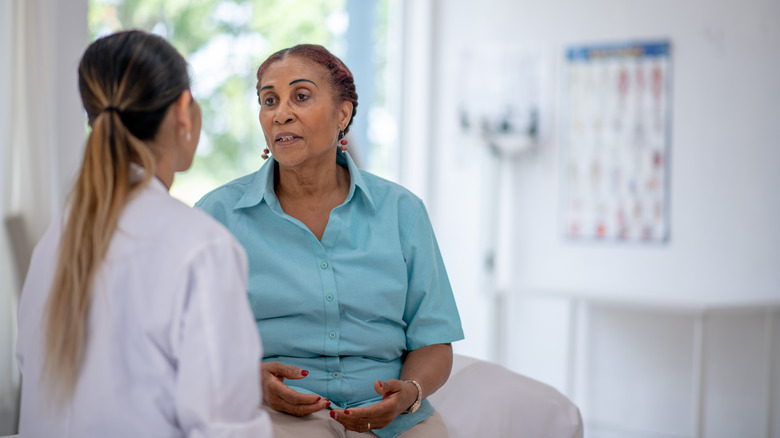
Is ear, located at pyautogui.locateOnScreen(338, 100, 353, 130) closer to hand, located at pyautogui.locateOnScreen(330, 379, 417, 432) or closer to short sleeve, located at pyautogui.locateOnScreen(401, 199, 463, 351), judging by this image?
short sleeve, located at pyautogui.locateOnScreen(401, 199, 463, 351)

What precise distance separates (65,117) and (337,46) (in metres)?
1.82

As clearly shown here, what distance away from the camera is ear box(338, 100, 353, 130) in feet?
5.90

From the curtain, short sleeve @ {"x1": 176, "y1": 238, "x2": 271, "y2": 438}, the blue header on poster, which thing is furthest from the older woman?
the blue header on poster

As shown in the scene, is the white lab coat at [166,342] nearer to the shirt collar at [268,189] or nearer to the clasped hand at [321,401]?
the clasped hand at [321,401]

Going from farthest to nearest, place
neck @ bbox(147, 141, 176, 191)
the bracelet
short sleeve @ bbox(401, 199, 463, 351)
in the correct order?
1. short sleeve @ bbox(401, 199, 463, 351)
2. the bracelet
3. neck @ bbox(147, 141, 176, 191)

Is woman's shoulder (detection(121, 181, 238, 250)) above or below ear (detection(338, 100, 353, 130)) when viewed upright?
below

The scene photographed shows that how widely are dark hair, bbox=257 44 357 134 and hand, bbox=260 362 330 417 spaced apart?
674mm

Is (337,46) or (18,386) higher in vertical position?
(337,46)

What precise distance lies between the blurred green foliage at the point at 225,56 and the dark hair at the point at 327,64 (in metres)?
1.64

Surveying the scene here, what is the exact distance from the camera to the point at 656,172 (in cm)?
339

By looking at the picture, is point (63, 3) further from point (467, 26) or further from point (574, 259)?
point (574, 259)

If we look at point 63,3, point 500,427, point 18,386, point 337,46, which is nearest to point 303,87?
point 500,427

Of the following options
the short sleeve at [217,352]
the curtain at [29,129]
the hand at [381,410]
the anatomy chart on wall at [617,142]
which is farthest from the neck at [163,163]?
the anatomy chart on wall at [617,142]

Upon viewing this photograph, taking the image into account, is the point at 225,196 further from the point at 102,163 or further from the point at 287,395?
the point at 102,163
